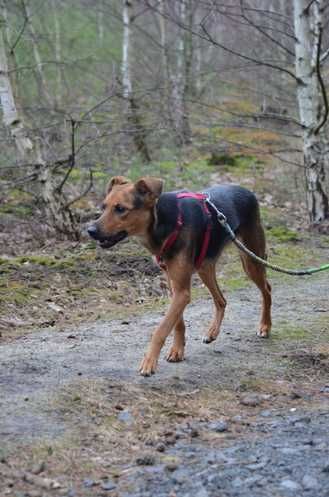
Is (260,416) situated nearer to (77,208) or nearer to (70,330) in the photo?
(70,330)

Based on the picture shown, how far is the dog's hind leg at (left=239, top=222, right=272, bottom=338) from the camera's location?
24.0ft

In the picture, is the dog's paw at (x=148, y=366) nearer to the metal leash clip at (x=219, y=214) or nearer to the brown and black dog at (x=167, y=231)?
the brown and black dog at (x=167, y=231)

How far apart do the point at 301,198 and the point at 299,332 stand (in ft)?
26.0

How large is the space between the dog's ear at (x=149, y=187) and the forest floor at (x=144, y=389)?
1491 millimetres

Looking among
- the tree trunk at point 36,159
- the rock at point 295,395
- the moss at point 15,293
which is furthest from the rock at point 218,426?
the tree trunk at point 36,159

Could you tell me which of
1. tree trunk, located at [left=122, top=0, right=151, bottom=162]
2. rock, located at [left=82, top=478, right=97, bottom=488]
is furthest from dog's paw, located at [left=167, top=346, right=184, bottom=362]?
tree trunk, located at [left=122, top=0, right=151, bottom=162]

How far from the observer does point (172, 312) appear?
5.97 meters

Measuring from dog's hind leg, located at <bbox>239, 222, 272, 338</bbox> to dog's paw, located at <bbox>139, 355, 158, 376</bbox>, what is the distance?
1.83 metres

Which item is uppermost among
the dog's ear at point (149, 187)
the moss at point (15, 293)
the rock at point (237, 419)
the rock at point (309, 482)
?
the dog's ear at point (149, 187)

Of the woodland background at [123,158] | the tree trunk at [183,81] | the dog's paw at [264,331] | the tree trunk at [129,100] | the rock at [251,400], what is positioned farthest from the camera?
the tree trunk at [183,81]

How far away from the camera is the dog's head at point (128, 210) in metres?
5.94

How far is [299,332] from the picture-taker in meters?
7.43

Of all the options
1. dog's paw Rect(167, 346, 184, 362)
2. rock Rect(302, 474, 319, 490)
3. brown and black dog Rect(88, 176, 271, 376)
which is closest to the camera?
rock Rect(302, 474, 319, 490)

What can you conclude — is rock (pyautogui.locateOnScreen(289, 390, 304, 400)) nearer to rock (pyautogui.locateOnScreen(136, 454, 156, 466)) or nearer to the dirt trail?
the dirt trail
